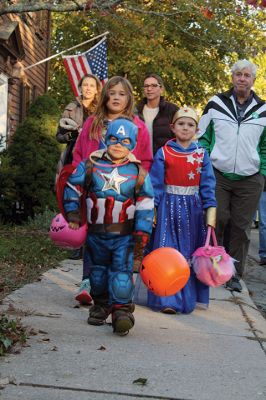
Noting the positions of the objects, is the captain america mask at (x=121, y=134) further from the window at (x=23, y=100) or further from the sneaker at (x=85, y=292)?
the window at (x=23, y=100)

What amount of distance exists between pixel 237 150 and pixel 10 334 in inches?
132

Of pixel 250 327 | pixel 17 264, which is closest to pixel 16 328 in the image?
pixel 250 327

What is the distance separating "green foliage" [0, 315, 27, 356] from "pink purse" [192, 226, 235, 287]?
162cm

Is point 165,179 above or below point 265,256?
above

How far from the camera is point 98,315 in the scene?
4.51m

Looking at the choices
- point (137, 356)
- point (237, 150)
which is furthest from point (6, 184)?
point (137, 356)

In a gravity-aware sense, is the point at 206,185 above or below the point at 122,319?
above

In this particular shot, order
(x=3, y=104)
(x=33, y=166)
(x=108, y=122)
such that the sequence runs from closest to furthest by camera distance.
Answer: (x=108, y=122)
(x=33, y=166)
(x=3, y=104)

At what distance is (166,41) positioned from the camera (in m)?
25.1

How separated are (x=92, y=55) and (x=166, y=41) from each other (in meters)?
12.0

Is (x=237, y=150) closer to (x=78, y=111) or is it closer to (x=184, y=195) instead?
(x=184, y=195)

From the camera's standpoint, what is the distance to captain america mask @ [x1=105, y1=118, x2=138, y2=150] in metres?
4.33

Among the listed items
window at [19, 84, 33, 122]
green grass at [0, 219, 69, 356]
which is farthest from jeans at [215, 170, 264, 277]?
window at [19, 84, 33, 122]

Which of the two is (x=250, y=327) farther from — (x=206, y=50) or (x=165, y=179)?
(x=206, y=50)
